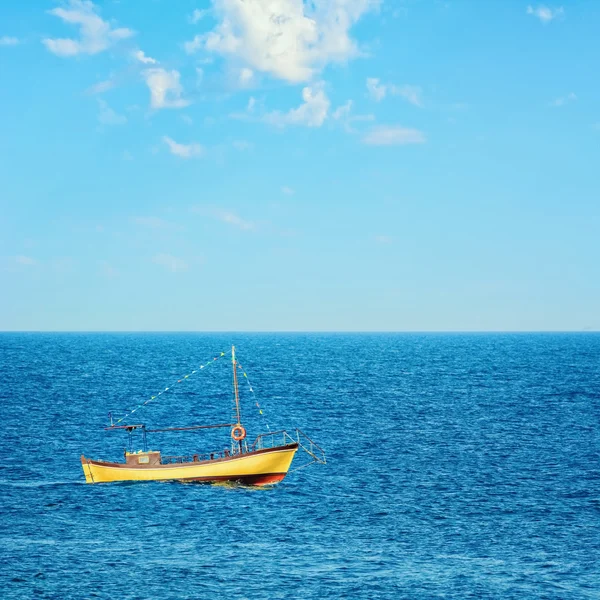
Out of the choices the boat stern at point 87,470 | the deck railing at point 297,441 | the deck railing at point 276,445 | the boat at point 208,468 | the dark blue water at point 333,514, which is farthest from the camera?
the deck railing at point 297,441

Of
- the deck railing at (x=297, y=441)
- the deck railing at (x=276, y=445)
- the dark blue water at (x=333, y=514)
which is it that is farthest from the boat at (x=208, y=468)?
the deck railing at (x=297, y=441)

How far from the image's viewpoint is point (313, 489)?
6881 cm

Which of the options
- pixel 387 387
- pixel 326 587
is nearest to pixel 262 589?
pixel 326 587

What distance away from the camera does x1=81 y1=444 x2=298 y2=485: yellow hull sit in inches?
2790

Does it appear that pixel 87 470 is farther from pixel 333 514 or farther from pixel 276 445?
pixel 276 445

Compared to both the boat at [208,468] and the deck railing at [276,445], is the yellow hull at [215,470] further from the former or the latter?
the deck railing at [276,445]

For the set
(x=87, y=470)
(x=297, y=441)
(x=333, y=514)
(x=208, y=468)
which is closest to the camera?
(x=333, y=514)

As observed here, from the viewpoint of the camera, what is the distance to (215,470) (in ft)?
235

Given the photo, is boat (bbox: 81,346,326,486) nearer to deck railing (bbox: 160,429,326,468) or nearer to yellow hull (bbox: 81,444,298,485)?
yellow hull (bbox: 81,444,298,485)

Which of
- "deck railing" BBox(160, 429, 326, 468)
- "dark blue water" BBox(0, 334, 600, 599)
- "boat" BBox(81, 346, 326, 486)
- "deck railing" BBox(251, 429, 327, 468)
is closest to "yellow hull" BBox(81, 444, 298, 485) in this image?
"boat" BBox(81, 346, 326, 486)

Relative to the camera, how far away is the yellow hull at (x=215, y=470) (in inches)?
2790

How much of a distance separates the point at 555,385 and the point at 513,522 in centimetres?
10442

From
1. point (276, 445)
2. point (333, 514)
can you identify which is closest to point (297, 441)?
point (276, 445)

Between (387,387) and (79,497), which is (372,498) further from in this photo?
(387,387)
